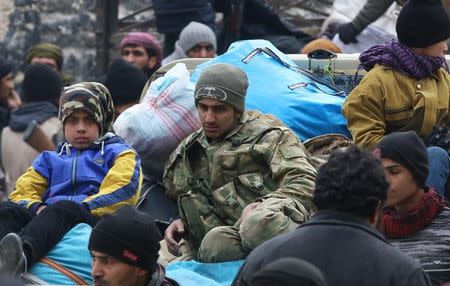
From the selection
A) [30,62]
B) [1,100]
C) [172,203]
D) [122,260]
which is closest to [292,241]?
[122,260]

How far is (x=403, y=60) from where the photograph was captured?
7.96 meters

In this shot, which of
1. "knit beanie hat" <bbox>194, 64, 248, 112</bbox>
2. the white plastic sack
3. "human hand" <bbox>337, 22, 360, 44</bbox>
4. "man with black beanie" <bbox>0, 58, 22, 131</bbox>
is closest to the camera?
"knit beanie hat" <bbox>194, 64, 248, 112</bbox>

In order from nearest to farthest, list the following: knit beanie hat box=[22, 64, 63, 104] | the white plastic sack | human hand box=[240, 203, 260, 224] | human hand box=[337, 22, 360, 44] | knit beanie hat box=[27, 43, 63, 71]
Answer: human hand box=[240, 203, 260, 224]
the white plastic sack
knit beanie hat box=[22, 64, 63, 104]
human hand box=[337, 22, 360, 44]
knit beanie hat box=[27, 43, 63, 71]

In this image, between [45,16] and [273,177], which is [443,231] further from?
[45,16]

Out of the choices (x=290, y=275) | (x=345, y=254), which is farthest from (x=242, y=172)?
(x=290, y=275)

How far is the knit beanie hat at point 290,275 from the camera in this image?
15.3ft

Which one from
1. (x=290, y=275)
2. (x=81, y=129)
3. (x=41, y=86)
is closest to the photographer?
(x=290, y=275)

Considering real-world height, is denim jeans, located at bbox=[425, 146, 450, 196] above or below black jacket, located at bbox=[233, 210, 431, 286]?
below

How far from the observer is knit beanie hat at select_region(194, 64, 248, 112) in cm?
770

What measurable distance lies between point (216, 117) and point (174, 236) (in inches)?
26.2

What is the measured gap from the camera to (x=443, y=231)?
6.82 m

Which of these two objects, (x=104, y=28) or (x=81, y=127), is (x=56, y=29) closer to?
(x=104, y=28)

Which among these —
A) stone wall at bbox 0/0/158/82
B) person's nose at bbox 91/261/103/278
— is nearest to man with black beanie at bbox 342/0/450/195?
person's nose at bbox 91/261/103/278

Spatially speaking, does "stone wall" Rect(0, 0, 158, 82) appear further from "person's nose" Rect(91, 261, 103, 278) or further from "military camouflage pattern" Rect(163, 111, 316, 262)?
"person's nose" Rect(91, 261, 103, 278)
